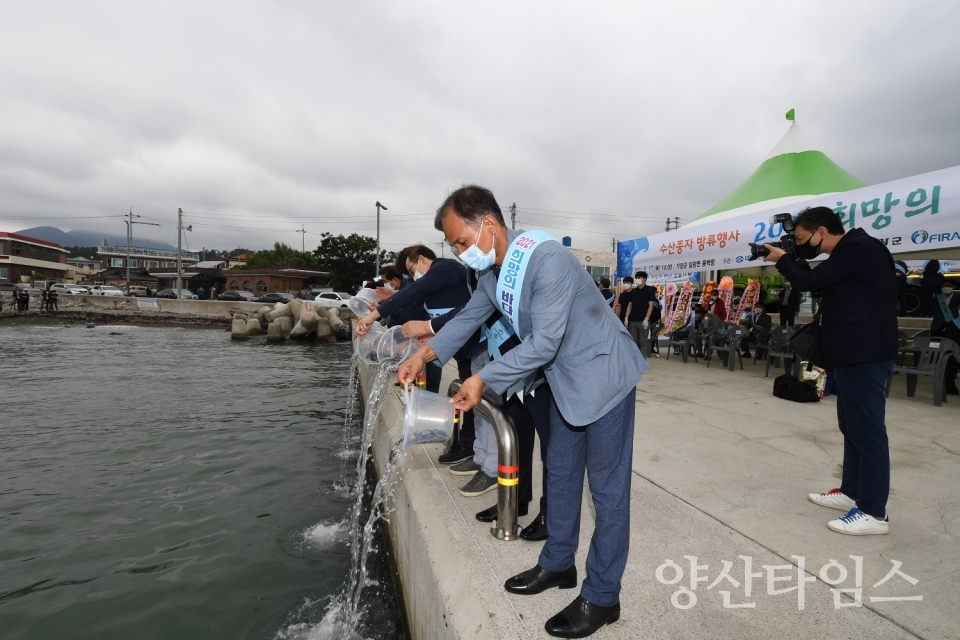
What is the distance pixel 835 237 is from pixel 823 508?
1694 millimetres

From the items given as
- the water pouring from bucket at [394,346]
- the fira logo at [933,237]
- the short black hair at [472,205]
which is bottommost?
the water pouring from bucket at [394,346]

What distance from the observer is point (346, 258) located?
54.7m

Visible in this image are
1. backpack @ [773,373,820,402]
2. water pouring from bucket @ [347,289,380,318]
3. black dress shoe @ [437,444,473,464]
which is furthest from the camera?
water pouring from bucket @ [347,289,380,318]

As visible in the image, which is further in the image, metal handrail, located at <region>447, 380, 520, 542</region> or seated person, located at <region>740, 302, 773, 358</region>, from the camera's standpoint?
seated person, located at <region>740, 302, 773, 358</region>

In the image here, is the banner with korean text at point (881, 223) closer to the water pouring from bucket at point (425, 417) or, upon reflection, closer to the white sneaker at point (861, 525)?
the white sneaker at point (861, 525)

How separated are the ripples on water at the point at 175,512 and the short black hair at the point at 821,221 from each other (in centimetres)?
358

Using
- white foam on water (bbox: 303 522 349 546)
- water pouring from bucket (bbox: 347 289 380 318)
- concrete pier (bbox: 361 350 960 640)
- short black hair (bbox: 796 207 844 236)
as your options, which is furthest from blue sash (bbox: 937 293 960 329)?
white foam on water (bbox: 303 522 349 546)

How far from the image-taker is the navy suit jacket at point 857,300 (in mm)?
2834

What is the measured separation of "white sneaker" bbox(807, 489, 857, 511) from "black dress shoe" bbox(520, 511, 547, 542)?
1845 mm

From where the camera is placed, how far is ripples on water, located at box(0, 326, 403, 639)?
3.46 metres

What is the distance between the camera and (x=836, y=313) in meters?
3.00

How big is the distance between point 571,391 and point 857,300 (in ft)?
6.64

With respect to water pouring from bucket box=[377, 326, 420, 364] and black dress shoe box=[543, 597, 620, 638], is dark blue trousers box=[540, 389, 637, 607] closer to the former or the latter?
black dress shoe box=[543, 597, 620, 638]

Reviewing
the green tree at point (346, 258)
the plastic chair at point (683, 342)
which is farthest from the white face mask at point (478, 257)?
the green tree at point (346, 258)
